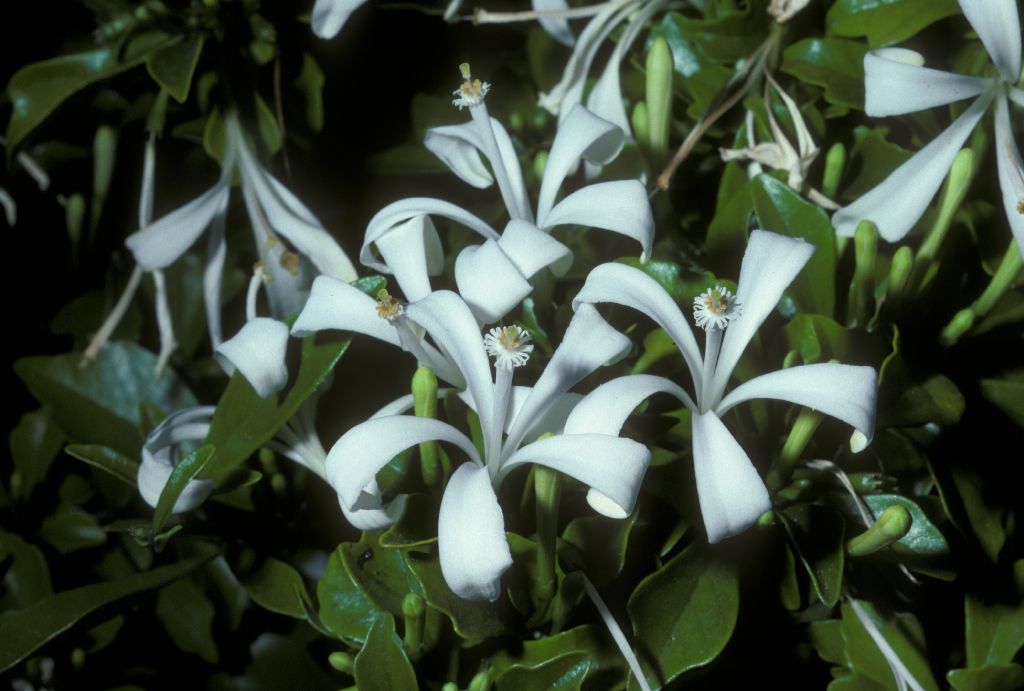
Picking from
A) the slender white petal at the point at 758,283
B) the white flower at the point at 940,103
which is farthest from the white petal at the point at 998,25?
the slender white petal at the point at 758,283

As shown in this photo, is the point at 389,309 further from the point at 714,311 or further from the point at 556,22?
the point at 556,22

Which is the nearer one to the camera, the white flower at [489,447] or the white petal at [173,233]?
the white flower at [489,447]

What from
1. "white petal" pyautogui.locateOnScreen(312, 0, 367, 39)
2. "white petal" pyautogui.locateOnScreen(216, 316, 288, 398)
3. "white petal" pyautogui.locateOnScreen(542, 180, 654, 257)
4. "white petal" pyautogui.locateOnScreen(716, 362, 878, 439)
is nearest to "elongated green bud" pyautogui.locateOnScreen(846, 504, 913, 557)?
"white petal" pyautogui.locateOnScreen(716, 362, 878, 439)

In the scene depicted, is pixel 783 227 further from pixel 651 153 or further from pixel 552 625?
pixel 552 625

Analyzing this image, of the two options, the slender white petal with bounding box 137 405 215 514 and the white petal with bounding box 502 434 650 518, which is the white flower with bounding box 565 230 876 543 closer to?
the white petal with bounding box 502 434 650 518

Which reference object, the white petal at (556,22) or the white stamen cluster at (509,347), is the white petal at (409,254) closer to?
the white stamen cluster at (509,347)

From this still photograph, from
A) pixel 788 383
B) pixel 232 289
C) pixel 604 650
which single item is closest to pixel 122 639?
pixel 232 289
